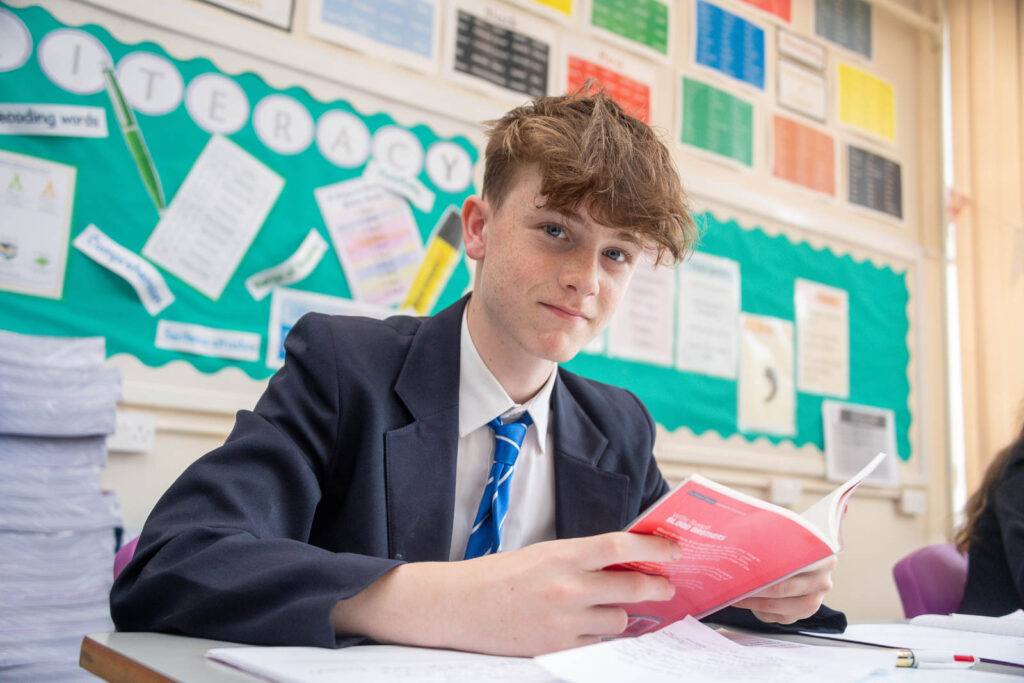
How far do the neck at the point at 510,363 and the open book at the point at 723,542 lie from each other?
1.39ft

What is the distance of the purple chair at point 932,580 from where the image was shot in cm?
170

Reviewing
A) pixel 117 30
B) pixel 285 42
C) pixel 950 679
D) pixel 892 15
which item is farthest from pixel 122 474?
pixel 892 15

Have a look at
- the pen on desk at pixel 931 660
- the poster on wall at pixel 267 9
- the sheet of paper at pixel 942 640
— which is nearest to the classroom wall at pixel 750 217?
the poster on wall at pixel 267 9

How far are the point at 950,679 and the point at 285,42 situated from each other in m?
1.93

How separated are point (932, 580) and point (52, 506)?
5.88 feet

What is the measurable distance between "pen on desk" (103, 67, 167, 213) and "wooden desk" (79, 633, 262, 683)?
1343 mm

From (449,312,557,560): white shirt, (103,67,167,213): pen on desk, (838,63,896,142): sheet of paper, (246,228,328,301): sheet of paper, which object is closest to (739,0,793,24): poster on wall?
(838,63,896,142): sheet of paper

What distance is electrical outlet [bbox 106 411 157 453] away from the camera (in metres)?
1.71

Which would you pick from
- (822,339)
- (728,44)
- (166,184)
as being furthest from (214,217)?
(822,339)

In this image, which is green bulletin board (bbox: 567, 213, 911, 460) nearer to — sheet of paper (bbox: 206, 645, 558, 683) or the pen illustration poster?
the pen illustration poster

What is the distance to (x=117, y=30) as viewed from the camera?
5.85ft

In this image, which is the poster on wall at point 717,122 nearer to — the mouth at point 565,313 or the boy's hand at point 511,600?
the mouth at point 565,313

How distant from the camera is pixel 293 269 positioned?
6.49ft

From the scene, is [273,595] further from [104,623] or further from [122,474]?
[122,474]
